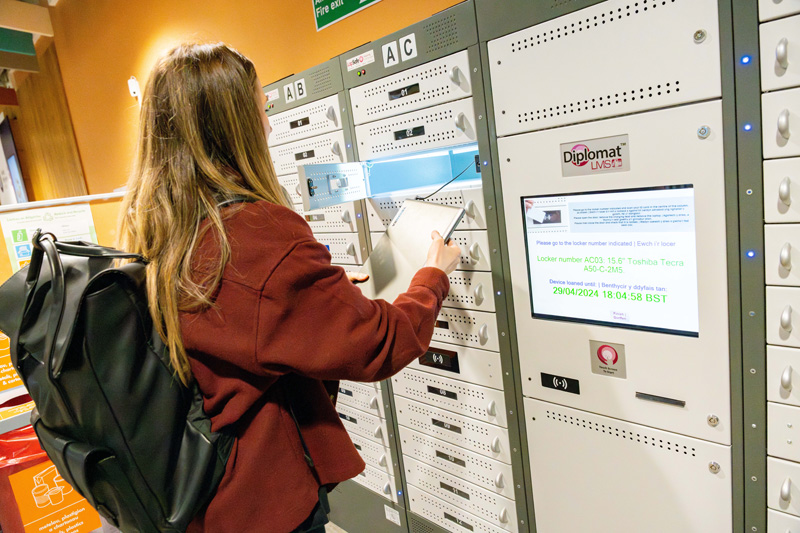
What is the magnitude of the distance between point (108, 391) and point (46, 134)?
8.35 meters

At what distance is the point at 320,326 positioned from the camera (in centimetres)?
99

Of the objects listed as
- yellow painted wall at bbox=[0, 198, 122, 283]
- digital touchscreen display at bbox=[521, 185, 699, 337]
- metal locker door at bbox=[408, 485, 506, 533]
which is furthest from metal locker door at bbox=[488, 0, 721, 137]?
yellow painted wall at bbox=[0, 198, 122, 283]

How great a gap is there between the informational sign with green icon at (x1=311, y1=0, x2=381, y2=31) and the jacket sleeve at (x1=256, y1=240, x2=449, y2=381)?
8.22ft

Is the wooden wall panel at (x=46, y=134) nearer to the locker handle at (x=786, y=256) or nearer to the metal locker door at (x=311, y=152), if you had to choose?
the metal locker door at (x=311, y=152)

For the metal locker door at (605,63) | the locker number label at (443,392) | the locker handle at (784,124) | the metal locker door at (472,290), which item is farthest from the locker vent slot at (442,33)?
the locker number label at (443,392)

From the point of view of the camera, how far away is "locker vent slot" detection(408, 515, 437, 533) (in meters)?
2.38

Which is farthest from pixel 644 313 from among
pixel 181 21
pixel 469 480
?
pixel 181 21

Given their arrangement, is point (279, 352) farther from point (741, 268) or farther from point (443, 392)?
point (443, 392)

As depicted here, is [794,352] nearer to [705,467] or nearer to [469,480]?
[705,467]

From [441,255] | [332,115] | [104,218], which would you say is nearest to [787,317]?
[441,255]

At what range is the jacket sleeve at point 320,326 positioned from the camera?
3.12ft

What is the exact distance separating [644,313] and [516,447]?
774mm

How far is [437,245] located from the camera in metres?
1.51

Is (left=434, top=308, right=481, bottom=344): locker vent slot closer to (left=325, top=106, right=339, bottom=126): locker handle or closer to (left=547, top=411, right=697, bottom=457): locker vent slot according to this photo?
(left=547, top=411, right=697, bottom=457): locker vent slot
